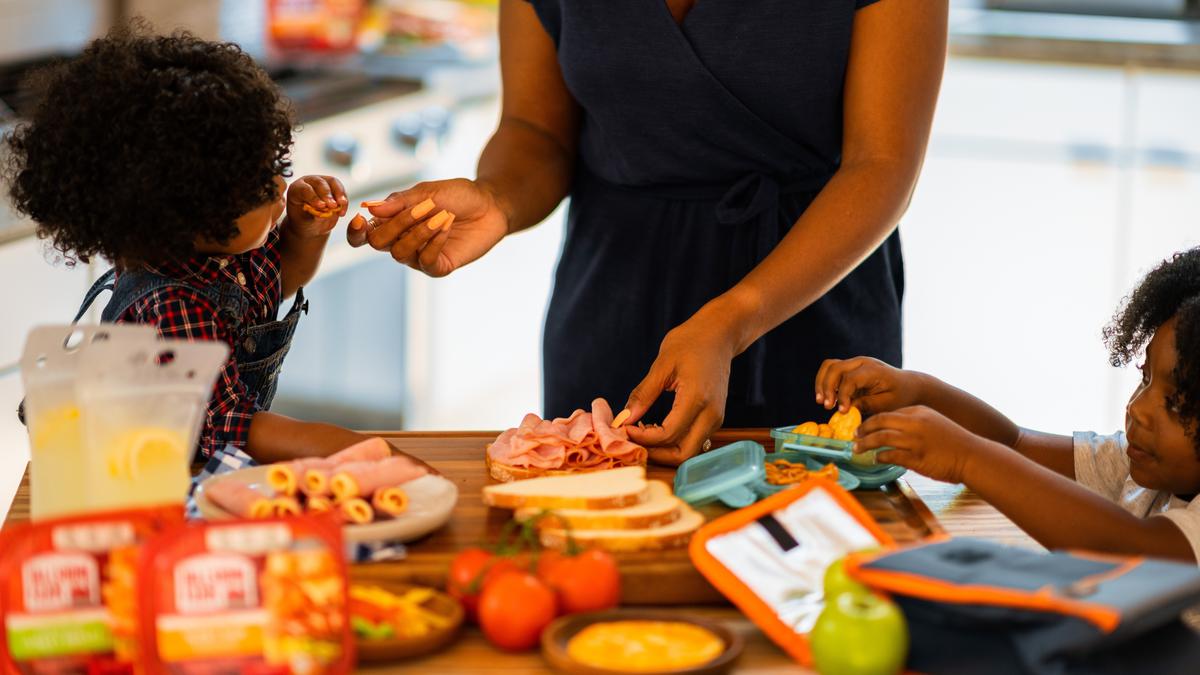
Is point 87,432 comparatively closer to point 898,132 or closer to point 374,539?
point 374,539

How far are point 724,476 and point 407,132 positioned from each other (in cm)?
200

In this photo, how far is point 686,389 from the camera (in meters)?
1.30

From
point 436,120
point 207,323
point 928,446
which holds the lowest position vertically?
point 928,446

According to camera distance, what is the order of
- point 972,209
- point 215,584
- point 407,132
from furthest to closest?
point 972,209 → point 407,132 → point 215,584

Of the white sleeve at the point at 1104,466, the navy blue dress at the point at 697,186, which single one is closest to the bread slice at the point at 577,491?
the navy blue dress at the point at 697,186

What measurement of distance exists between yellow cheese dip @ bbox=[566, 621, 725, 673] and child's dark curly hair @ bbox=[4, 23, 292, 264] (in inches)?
24.6

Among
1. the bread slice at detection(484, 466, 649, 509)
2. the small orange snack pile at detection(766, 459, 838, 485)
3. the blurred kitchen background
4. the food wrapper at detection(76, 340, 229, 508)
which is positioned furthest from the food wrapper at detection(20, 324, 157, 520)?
the blurred kitchen background

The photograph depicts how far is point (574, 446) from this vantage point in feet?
4.29

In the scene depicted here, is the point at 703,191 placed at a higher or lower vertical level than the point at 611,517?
higher

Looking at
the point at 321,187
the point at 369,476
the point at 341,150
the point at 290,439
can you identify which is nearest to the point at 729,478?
the point at 369,476

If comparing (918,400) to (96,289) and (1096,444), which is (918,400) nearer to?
(1096,444)

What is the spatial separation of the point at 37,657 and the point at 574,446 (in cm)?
56

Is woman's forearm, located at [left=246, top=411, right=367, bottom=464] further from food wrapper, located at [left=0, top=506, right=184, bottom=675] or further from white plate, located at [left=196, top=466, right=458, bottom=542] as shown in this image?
food wrapper, located at [left=0, top=506, right=184, bottom=675]

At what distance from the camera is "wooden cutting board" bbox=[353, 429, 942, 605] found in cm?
108
